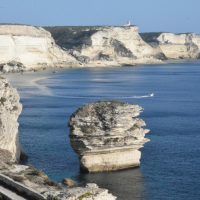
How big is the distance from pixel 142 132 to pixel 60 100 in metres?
36.8

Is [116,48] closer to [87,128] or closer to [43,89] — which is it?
[43,89]

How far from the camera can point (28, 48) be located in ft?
397

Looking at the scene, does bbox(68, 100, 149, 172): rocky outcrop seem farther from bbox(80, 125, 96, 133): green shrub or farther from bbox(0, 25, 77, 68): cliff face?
bbox(0, 25, 77, 68): cliff face

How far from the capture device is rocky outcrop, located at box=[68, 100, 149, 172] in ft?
84.5

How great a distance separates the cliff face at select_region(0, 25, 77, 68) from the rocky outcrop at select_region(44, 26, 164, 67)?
11.9 meters

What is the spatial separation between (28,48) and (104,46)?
36.0 meters

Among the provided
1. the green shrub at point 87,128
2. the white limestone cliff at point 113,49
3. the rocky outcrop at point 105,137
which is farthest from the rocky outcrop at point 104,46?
the green shrub at point 87,128

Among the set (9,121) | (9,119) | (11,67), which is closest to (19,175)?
(9,121)

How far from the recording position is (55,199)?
47.6 feet

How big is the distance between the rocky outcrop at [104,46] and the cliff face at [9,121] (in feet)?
380

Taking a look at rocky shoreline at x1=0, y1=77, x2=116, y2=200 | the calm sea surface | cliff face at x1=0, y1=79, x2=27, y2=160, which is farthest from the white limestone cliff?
rocky shoreline at x1=0, y1=77, x2=116, y2=200

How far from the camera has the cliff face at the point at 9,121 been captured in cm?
2516

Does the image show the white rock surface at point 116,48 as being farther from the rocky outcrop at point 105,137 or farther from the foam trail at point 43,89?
the rocky outcrop at point 105,137

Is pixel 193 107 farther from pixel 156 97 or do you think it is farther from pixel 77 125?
pixel 77 125
